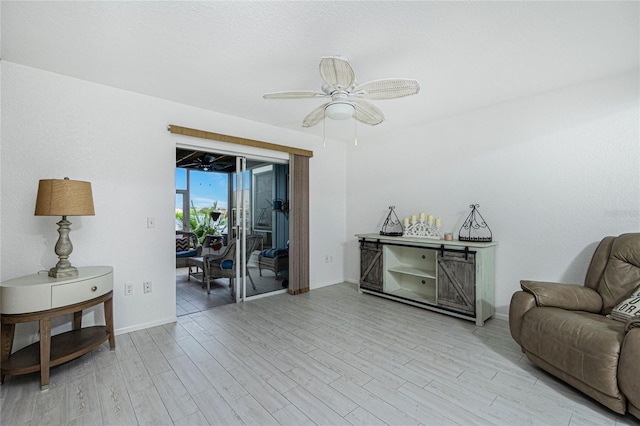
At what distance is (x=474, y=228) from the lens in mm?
3686

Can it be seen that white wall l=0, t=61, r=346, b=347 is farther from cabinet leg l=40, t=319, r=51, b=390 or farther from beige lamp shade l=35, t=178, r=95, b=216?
cabinet leg l=40, t=319, r=51, b=390

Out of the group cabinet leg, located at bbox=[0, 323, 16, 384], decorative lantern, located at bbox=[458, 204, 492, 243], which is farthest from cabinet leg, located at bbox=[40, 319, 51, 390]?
decorative lantern, located at bbox=[458, 204, 492, 243]

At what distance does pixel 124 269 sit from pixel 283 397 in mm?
2197

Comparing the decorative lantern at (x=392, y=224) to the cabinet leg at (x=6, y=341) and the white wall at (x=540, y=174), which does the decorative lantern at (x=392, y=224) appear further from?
the cabinet leg at (x=6, y=341)

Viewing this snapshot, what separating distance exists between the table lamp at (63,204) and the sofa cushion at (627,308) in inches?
168

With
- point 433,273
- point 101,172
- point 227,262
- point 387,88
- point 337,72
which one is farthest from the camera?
point 227,262

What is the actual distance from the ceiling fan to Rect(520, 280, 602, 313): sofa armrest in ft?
6.39

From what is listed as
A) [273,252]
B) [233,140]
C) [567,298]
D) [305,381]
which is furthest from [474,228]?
[233,140]

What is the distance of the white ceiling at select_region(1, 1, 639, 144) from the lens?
184cm

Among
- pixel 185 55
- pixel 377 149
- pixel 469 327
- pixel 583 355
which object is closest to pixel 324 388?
pixel 583 355

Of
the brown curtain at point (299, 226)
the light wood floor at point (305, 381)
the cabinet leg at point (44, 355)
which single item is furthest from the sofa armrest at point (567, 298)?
the cabinet leg at point (44, 355)

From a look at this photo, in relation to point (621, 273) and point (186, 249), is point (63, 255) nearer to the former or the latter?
point (186, 249)

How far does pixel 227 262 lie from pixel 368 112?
3098 millimetres

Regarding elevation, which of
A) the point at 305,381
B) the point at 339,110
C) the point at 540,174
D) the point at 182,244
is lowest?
the point at 305,381
